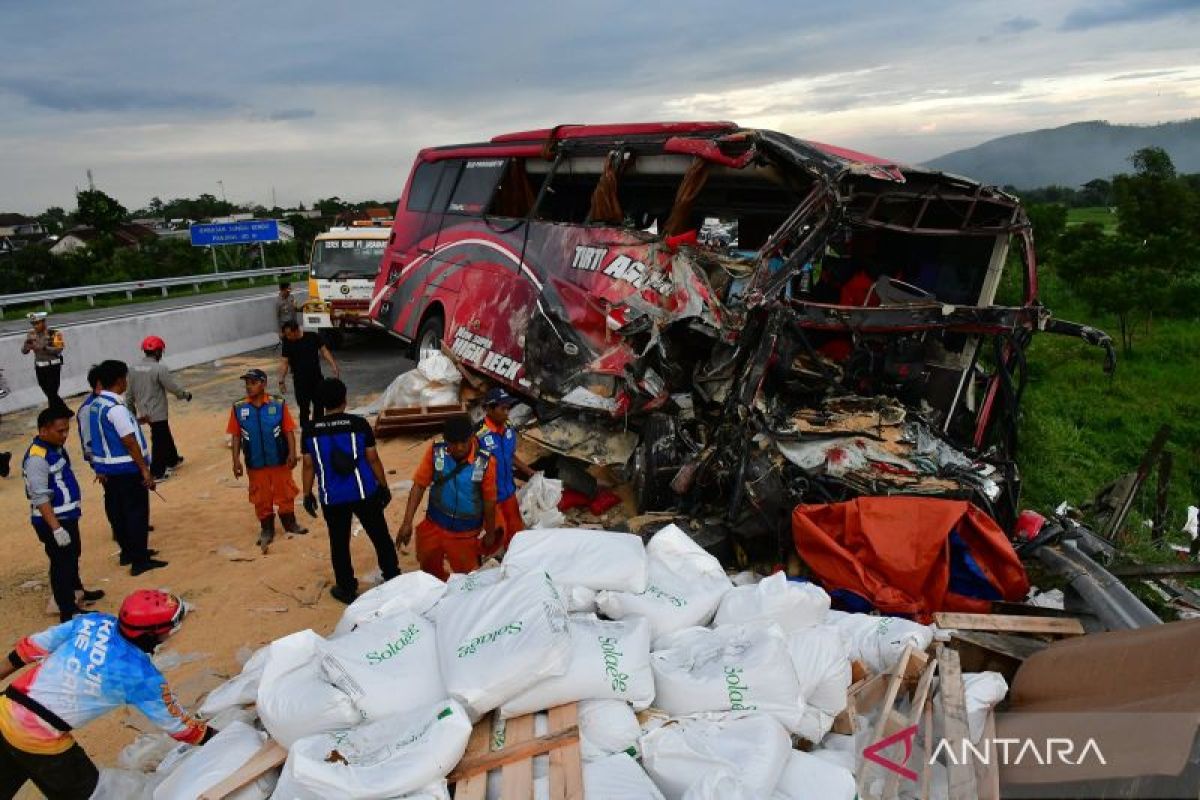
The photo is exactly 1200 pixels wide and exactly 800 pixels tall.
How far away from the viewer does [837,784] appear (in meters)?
2.81

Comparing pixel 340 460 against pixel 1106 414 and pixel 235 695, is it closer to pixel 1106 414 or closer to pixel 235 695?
pixel 235 695

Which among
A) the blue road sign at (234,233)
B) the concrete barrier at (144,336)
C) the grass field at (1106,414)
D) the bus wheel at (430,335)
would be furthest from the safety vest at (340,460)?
the blue road sign at (234,233)

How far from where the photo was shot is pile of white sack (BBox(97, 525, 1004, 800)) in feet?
9.09

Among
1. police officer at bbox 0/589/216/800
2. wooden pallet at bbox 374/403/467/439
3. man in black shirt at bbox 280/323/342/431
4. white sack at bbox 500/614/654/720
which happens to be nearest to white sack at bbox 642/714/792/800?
white sack at bbox 500/614/654/720

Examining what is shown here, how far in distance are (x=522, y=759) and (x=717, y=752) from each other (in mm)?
682

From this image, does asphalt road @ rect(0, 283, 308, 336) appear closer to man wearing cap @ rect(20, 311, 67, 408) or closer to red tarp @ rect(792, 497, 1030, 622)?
man wearing cap @ rect(20, 311, 67, 408)

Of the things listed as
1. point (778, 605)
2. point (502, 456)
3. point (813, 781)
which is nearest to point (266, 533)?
point (502, 456)

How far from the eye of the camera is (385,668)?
3.19 m

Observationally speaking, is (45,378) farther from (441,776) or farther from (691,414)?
(441,776)

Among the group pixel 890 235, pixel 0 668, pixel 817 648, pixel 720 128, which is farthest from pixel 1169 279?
pixel 0 668

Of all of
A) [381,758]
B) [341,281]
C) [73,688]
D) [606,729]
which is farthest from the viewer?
[341,281]

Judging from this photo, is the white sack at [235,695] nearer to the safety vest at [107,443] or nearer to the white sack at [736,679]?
the white sack at [736,679]

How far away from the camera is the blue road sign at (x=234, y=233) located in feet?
87.9

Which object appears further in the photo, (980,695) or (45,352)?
(45,352)
